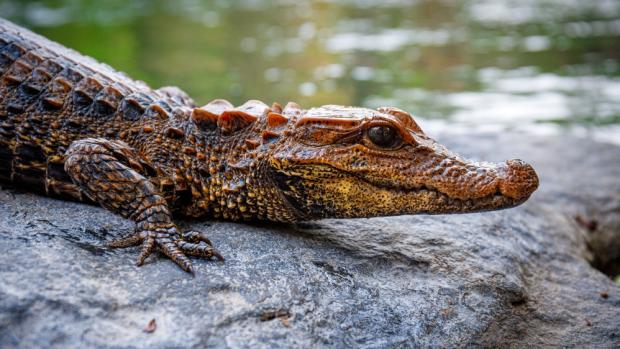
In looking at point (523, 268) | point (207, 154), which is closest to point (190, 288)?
point (207, 154)

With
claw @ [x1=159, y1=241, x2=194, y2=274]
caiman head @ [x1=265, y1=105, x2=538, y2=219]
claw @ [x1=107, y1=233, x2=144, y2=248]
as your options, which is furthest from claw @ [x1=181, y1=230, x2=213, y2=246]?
caiman head @ [x1=265, y1=105, x2=538, y2=219]

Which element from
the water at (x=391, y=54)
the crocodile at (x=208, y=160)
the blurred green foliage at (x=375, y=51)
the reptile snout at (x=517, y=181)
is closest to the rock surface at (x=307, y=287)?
the crocodile at (x=208, y=160)

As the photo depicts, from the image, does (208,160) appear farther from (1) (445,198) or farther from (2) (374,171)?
(1) (445,198)

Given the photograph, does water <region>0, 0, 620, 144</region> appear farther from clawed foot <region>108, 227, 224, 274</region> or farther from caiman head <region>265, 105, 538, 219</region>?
clawed foot <region>108, 227, 224, 274</region>

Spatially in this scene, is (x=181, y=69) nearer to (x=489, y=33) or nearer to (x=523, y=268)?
(x=489, y=33)

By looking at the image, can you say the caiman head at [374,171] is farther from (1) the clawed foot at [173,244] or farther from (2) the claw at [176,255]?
(2) the claw at [176,255]
